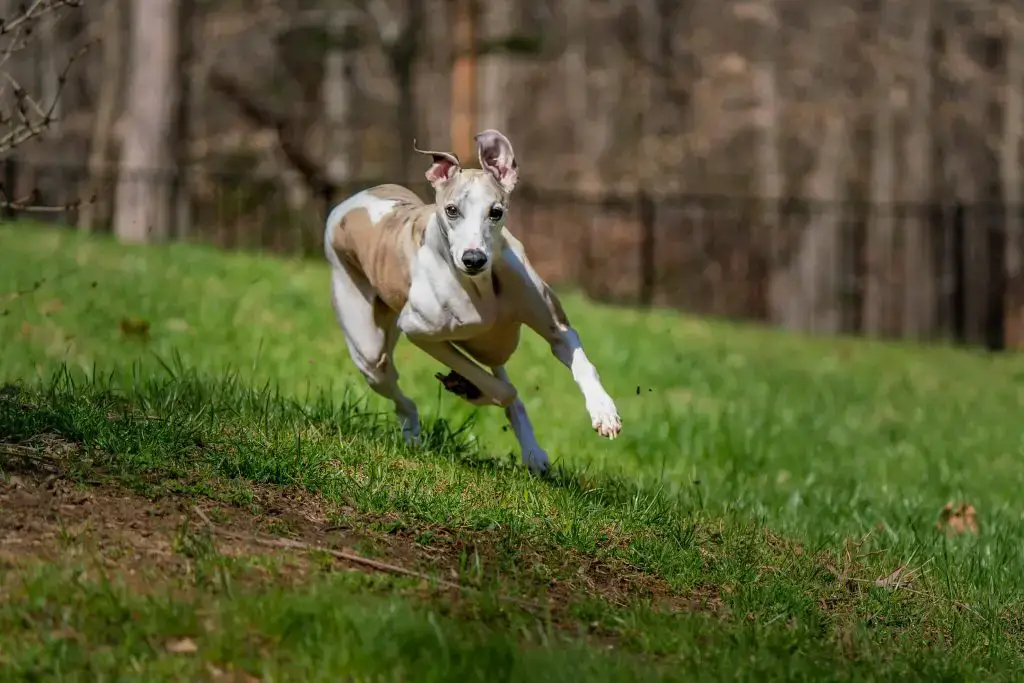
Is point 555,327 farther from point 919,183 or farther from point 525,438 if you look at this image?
point 919,183

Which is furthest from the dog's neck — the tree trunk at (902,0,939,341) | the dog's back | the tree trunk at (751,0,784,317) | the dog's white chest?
the tree trunk at (751,0,784,317)

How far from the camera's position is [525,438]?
21.1ft

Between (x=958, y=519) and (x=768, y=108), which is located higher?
(x=768, y=108)

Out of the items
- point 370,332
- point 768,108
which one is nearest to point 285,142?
point 768,108

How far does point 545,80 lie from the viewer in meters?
37.1

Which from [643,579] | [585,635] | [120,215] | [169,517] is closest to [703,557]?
[643,579]

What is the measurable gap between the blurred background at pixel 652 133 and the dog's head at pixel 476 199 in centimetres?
1315

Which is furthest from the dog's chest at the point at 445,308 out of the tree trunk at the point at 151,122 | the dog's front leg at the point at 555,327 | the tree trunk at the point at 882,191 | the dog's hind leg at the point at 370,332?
→ the tree trunk at the point at 882,191

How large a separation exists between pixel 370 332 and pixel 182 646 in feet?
9.77

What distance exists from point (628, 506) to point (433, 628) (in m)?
1.96

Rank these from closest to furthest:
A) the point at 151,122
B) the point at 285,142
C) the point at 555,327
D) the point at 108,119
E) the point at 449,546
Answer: the point at 449,546
the point at 555,327
the point at 151,122
the point at 108,119
the point at 285,142

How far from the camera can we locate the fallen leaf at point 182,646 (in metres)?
3.96

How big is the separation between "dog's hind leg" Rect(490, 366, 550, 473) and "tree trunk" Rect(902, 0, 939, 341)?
1709 cm

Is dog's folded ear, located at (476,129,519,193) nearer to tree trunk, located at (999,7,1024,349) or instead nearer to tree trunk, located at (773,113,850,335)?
tree trunk, located at (773,113,850,335)
